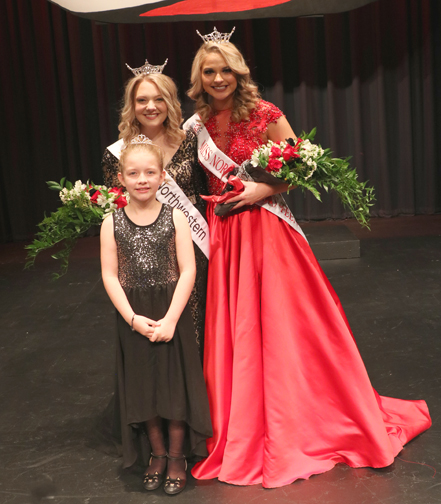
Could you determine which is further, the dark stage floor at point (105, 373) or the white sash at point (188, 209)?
the white sash at point (188, 209)

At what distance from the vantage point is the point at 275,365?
2.07 meters

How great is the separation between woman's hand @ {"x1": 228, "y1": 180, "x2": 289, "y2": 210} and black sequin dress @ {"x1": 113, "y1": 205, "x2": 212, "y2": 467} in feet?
0.98

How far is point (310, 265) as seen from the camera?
7.13ft

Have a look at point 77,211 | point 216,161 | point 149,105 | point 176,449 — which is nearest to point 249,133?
point 216,161

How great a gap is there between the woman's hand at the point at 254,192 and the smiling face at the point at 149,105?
0.37 m

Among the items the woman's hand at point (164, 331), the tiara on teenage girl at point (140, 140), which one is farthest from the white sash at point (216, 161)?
the woman's hand at point (164, 331)

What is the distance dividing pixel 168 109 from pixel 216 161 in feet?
0.82

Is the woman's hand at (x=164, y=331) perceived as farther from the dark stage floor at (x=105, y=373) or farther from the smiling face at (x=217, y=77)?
the smiling face at (x=217, y=77)

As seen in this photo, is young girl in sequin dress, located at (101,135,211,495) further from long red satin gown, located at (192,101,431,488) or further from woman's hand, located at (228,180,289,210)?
woman's hand, located at (228,180,289,210)

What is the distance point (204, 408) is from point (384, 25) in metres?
5.50

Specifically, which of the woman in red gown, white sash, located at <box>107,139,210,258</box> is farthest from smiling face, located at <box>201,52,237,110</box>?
white sash, located at <box>107,139,210,258</box>

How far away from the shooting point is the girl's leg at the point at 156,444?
2020 millimetres

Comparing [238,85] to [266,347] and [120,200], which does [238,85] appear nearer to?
[120,200]

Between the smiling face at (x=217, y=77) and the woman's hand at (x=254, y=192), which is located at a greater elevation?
the smiling face at (x=217, y=77)
